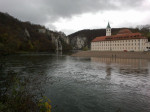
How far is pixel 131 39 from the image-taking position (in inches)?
3556

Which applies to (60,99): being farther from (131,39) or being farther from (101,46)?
(101,46)

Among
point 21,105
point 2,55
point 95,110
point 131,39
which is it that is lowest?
point 95,110

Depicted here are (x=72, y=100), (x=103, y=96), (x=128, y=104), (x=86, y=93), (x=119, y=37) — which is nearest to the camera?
(x=128, y=104)

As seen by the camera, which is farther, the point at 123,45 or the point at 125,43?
the point at 123,45

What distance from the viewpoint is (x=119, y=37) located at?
100 m

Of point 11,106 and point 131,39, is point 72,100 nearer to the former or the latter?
point 11,106

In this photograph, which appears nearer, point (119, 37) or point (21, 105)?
point (21, 105)

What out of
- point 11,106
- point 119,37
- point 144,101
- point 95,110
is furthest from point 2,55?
point 119,37

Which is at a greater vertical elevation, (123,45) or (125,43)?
(125,43)

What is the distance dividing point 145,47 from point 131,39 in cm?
1077

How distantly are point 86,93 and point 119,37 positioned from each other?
93.1 metres

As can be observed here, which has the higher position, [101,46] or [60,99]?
[101,46]

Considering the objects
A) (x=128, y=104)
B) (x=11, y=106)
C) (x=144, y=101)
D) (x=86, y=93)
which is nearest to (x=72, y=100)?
(x=86, y=93)

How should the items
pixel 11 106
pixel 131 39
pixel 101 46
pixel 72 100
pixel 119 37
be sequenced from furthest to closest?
pixel 101 46
pixel 119 37
pixel 131 39
pixel 72 100
pixel 11 106
